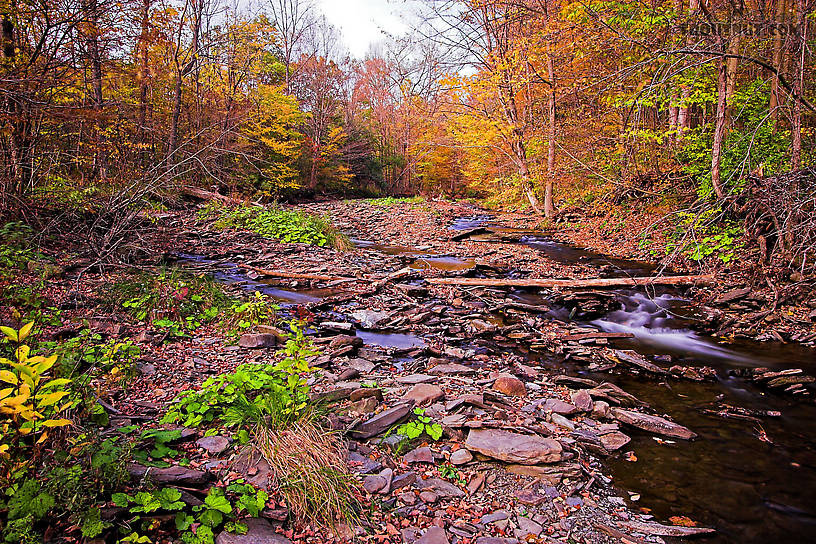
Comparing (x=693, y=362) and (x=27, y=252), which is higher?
(x=27, y=252)

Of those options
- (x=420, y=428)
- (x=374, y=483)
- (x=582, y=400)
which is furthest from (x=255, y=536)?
(x=582, y=400)

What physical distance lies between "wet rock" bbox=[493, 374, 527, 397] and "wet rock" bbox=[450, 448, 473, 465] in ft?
4.00

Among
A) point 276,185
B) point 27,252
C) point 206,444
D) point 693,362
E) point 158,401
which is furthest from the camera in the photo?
point 276,185

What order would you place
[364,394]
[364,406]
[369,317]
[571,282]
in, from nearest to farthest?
1. [364,406]
2. [364,394]
3. [369,317]
4. [571,282]

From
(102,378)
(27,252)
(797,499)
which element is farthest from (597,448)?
(27,252)

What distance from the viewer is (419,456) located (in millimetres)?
3314

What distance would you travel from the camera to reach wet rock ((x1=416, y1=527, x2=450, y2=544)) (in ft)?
8.32

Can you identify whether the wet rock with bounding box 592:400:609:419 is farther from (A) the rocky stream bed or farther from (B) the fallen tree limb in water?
(B) the fallen tree limb in water

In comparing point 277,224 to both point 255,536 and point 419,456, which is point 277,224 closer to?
point 419,456

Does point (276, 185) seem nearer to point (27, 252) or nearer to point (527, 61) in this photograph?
point (527, 61)

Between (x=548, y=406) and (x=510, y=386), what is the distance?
43 centimetres

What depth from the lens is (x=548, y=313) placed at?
294 inches

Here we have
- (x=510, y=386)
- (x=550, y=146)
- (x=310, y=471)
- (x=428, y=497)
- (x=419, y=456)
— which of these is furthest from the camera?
(x=550, y=146)

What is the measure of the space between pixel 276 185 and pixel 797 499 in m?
24.4
